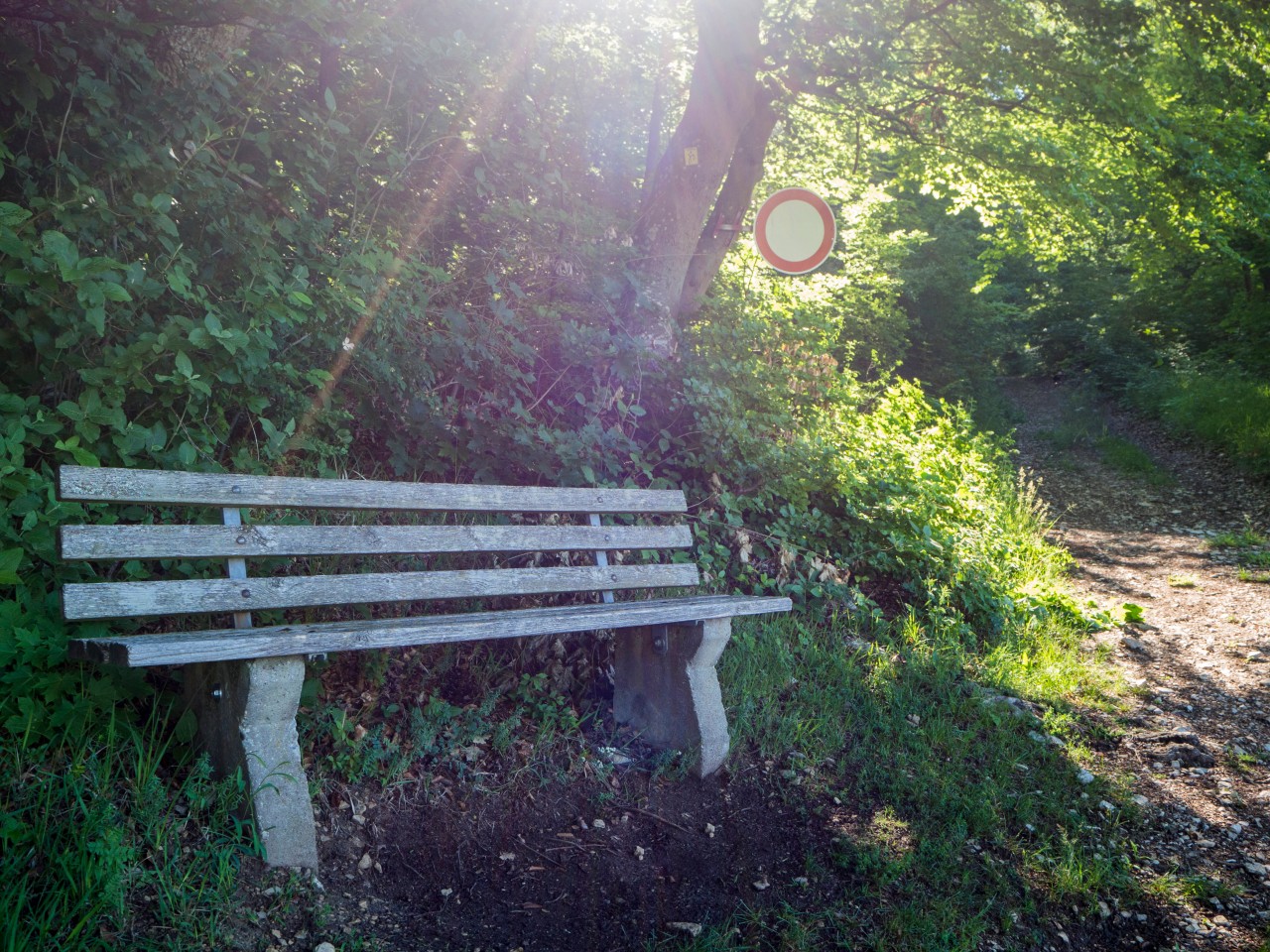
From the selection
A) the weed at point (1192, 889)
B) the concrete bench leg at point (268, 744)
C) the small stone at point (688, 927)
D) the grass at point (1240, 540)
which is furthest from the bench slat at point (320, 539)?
the grass at point (1240, 540)

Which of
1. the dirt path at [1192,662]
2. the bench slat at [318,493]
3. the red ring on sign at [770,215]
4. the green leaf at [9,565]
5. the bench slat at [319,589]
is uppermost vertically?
the red ring on sign at [770,215]

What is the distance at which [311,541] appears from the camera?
2.94 m

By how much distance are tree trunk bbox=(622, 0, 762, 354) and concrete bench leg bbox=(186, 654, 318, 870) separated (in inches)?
193

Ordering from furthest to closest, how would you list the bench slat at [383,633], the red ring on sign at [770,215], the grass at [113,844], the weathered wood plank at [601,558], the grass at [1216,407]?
1. the grass at [1216,407]
2. the red ring on sign at [770,215]
3. the weathered wood plank at [601,558]
4. the bench slat at [383,633]
5. the grass at [113,844]

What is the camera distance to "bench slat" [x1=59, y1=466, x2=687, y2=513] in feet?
8.38

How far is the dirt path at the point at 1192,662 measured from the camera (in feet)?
11.7

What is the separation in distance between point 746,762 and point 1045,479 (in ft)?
36.3

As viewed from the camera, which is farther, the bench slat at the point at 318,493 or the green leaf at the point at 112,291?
the green leaf at the point at 112,291

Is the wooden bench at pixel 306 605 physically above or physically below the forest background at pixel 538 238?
below

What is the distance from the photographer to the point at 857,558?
6.16 metres

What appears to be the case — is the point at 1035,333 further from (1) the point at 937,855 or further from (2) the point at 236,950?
(2) the point at 236,950

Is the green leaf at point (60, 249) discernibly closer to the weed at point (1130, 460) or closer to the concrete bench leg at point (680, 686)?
the concrete bench leg at point (680, 686)

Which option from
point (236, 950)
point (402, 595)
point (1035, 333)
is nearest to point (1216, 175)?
point (402, 595)

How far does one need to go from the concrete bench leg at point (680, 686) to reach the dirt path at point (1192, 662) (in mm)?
1663
